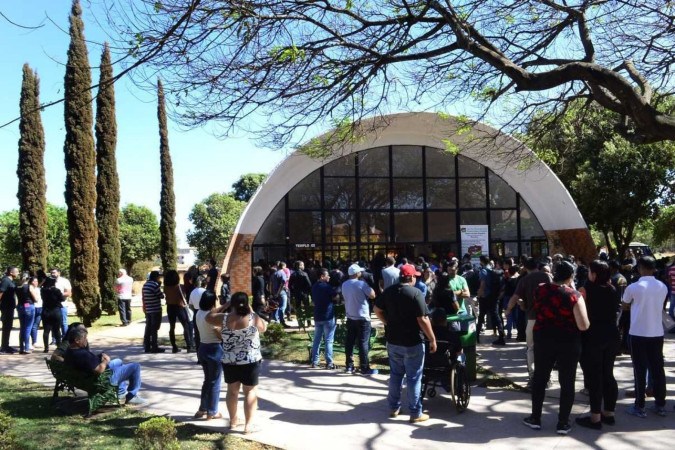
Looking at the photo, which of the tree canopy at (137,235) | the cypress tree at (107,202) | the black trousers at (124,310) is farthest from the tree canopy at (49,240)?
the black trousers at (124,310)

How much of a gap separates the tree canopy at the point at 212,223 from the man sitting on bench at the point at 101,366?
46.7m

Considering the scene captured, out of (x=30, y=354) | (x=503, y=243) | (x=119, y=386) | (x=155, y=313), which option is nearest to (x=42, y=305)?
(x=30, y=354)

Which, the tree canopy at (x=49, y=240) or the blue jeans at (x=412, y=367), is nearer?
the blue jeans at (x=412, y=367)

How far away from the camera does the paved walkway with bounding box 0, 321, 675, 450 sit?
557cm

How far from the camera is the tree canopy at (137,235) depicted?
156 ft

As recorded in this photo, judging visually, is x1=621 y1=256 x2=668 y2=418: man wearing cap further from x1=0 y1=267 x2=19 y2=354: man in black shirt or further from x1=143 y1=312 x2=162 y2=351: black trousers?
x1=0 y1=267 x2=19 y2=354: man in black shirt

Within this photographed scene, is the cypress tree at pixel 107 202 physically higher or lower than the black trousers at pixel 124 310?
higher

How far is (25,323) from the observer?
1094 cm

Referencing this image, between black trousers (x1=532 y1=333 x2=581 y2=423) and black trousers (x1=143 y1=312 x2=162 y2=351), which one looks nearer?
black trousers (x1=532 y1=333 x2=581 y2=423)

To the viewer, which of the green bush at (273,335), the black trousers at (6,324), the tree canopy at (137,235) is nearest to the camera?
the black trousers at (6,324)

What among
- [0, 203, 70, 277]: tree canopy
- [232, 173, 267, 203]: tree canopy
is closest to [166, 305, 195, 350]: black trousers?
[0, 203, 70, 277]: tree canopy

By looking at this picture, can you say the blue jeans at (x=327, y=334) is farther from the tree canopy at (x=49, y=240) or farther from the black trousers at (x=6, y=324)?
the tree canopy at (x=49, y=240)

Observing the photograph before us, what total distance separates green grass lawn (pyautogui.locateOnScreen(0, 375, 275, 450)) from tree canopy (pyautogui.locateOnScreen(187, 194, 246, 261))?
46495mm

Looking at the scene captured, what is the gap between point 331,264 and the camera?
2184cm
